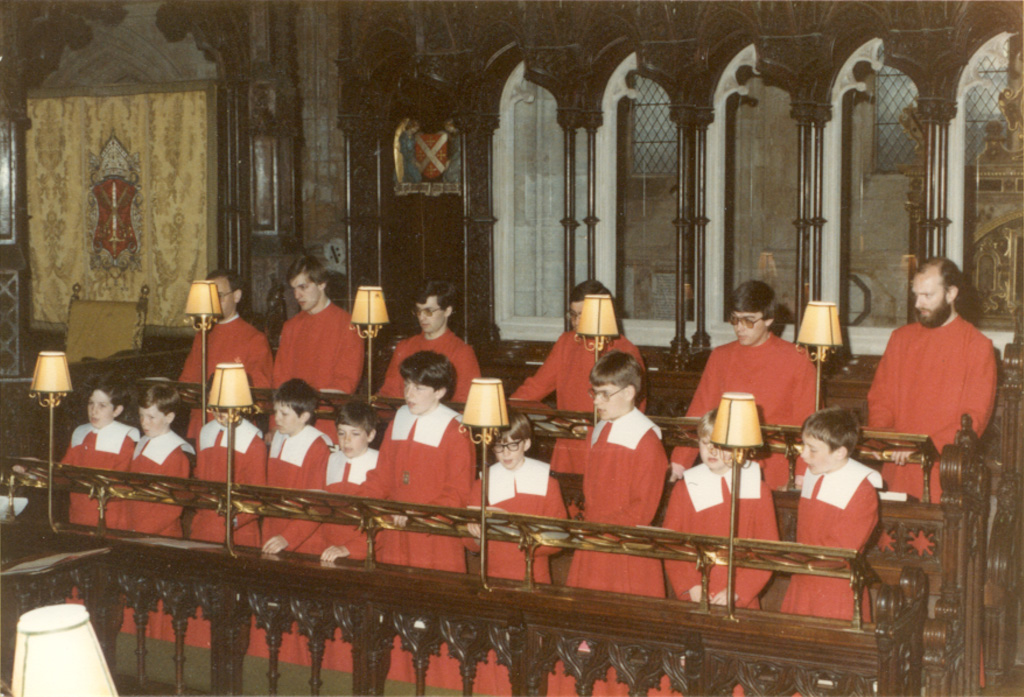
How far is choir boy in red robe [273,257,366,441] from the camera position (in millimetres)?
7082

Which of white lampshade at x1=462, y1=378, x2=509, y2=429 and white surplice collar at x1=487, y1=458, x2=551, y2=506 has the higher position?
white lampshade at x1=462, y1=378, x2=509, y2=429

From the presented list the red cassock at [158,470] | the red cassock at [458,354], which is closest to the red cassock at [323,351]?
the red cassock at [458,354]

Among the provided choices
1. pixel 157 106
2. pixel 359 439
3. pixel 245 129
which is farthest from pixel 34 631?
pixel 157 106

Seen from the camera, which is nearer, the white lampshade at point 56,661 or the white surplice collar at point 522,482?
the white lampshade at point 56,661

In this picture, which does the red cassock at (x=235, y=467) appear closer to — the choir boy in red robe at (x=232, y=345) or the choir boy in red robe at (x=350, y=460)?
the choir boy in red robe at (x=350, y=460)

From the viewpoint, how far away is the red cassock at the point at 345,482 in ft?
16.3

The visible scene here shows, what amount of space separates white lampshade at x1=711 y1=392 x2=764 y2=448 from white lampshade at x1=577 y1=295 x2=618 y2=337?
1896mm

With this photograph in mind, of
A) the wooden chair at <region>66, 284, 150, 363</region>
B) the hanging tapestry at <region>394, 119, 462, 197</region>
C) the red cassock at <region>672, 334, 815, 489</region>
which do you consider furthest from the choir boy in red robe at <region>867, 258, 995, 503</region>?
the wooden chair at <region>66, 284, 150, 363</region>

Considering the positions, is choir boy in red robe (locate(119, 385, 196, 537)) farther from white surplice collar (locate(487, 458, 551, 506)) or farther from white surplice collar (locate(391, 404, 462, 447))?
white surplice collar (locate(487, 458, 551, 506))

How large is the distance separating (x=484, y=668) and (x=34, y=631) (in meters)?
2.81

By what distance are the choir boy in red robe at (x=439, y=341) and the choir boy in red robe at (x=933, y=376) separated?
7.33 feet

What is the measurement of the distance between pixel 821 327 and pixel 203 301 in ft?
10.4

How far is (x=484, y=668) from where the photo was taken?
4594 mm

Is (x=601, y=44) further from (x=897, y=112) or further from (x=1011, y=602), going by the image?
(x=1011, y=602)
